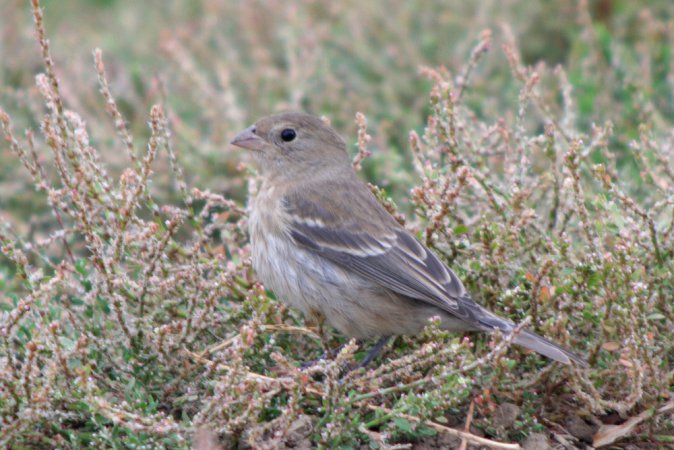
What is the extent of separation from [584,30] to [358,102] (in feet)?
6.22

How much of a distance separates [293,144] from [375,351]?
1.45m

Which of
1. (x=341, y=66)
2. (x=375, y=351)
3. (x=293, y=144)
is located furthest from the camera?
(x=341, y=66)

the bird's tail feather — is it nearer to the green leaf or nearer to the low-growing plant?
the low-growing plant

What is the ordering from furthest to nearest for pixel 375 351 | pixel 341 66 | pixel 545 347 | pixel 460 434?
pixel 341 66
pixel 375 351
pixel 545 347
pixel 460 434

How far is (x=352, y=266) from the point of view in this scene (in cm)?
459

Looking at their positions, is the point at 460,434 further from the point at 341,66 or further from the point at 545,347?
the point at 341,66

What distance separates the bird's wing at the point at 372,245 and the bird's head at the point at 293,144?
288 millimetres

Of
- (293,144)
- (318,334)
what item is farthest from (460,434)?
(293,144)

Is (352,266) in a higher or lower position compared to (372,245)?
lower

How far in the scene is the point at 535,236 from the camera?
4641 mm

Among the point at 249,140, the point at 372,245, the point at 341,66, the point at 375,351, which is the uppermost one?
the point at 341,66

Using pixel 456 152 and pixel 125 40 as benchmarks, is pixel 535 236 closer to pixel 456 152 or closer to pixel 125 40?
pixel 456 152

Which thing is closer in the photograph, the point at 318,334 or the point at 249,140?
the point at 318,334

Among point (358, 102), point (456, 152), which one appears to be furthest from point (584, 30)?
point (456, 152)
